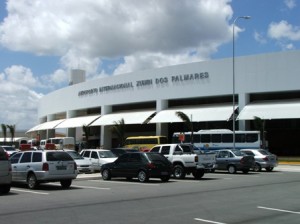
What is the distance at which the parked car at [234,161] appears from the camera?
29.2 m

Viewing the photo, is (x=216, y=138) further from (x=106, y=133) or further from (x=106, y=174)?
(x=106, y=133)

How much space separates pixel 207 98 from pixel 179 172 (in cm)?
3191

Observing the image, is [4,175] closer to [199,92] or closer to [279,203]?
[279,203]

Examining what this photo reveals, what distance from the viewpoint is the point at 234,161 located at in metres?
29.4

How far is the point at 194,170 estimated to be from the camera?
24125 millimetres

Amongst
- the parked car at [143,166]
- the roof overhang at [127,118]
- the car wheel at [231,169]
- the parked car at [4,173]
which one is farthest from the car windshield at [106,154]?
the roof overhang at [127,118]

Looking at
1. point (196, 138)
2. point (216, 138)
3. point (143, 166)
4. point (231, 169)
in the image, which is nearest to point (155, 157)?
point (143, 166)

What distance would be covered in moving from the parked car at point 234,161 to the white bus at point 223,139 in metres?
13.2

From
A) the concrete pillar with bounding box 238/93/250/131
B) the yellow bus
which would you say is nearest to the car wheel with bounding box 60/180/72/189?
the yellow bus

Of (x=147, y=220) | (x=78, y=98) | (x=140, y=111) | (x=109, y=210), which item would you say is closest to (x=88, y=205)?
(x=109, y=210)

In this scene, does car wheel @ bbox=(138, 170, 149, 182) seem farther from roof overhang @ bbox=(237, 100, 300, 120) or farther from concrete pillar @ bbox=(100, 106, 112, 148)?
concrete pillar @ bbox=(100, 106, 112, 148)

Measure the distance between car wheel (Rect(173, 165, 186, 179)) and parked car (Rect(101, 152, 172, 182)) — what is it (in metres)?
1.80

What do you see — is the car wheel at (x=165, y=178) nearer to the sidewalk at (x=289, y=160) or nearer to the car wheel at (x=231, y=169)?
the car wheel at (x=231, y=169)

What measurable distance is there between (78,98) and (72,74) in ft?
37.0
